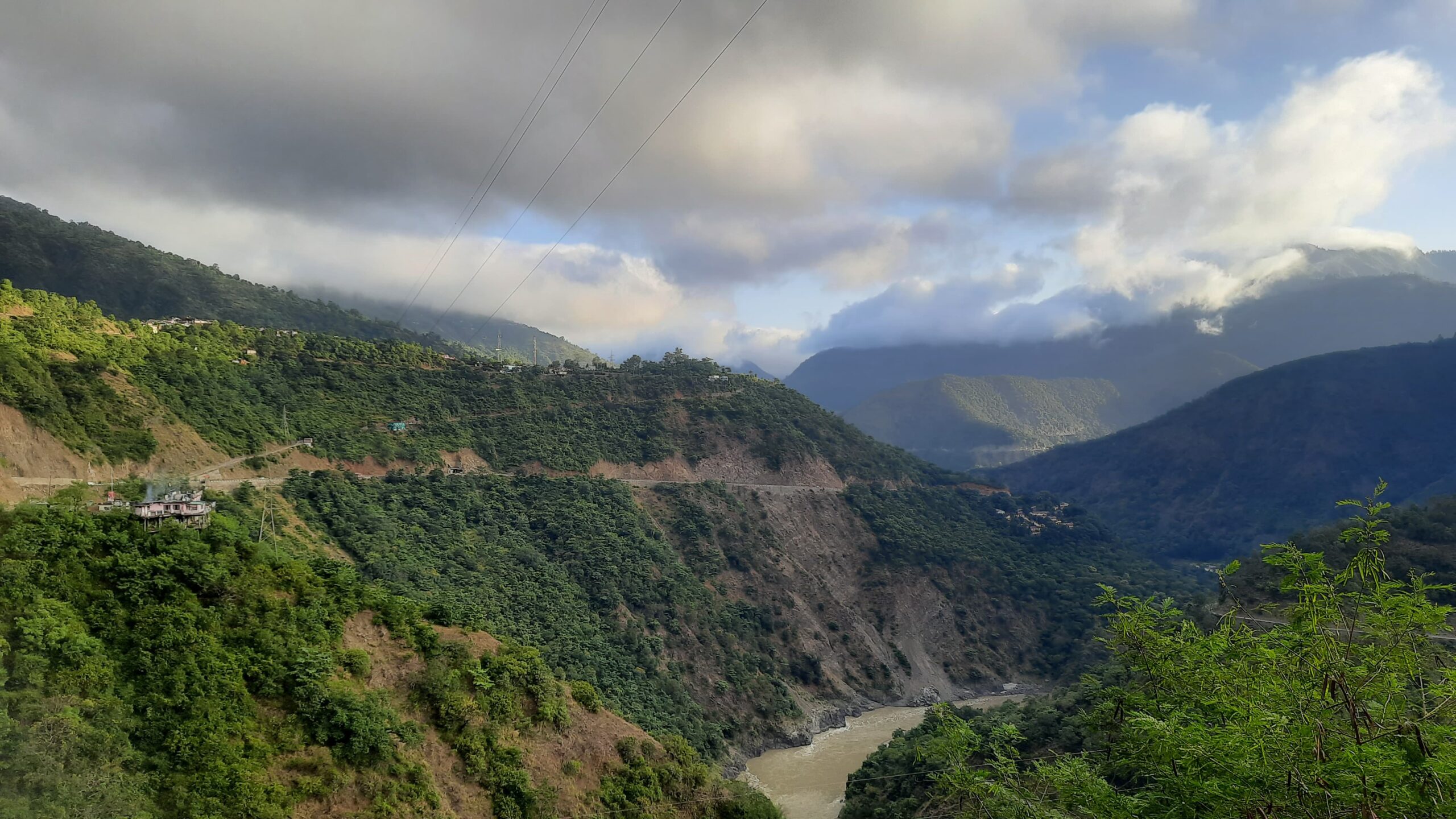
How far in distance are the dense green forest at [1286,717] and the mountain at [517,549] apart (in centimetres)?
2050

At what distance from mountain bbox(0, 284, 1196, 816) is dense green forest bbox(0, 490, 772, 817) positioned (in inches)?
4.9

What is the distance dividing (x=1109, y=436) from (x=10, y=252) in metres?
198

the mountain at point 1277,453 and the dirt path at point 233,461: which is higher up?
the mountain at point 1277,453

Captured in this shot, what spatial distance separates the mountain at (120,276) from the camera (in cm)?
10231

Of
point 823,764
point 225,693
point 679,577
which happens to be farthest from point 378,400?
point 823,764

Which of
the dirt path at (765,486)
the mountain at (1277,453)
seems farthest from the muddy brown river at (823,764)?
the mountain at (1277,453)

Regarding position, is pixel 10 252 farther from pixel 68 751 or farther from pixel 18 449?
pixel 68 751

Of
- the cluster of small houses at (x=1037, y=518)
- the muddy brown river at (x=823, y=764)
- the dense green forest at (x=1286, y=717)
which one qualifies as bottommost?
the muddy brown river at (x=823, y=764)

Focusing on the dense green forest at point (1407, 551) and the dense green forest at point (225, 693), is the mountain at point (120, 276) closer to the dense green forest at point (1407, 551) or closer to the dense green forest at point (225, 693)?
the dense green forest at point (225, 693)

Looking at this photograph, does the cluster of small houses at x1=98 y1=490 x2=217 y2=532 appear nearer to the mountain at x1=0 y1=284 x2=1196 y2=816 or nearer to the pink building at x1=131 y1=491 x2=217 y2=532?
the pink building at x1=131 y1=491 x2=217 y2=532

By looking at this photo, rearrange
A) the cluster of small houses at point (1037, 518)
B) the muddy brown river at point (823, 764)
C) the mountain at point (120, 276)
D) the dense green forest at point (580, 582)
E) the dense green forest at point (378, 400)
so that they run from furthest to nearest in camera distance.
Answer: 1. the mountain at point (120, 276)
2. the cluster of small houses at point (1037, 518)
3. the muddy brown river at point (823, 764)
4. the dense green forest at point (580, 582)
5. the dense green forest at point (378, 400)

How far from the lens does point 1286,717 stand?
8.39 m

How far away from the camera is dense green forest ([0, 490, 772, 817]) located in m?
18.1

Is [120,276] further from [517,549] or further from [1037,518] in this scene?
[1037,518]
